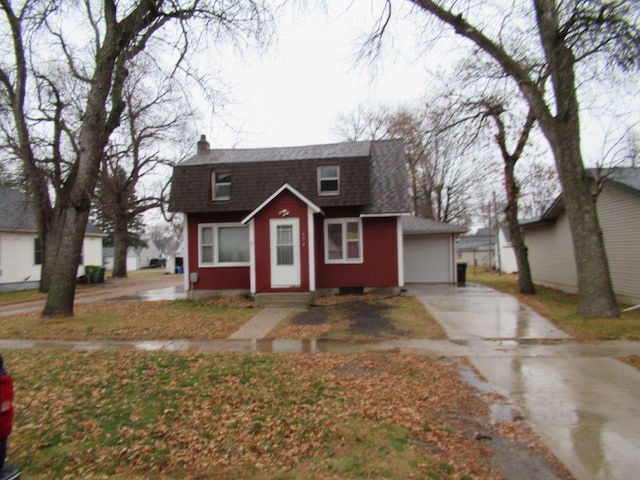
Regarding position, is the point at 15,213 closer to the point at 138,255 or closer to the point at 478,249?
the point at 138,255

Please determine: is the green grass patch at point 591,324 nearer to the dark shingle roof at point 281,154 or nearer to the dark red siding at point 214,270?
the dark shingle roof at point 281,154

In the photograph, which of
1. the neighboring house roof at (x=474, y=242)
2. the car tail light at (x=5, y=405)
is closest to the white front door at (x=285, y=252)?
the car tail light at (x=5, y=405)

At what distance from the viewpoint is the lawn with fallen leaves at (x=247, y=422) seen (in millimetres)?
4062

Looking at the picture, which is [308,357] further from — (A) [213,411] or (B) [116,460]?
(B) [116,460]

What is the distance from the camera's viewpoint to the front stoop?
1577 centimetres

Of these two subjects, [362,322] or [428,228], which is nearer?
[362,322]

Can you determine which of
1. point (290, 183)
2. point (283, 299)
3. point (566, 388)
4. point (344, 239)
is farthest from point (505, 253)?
point (566, 388)

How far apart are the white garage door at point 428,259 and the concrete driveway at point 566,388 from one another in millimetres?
11246

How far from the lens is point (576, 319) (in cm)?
1145

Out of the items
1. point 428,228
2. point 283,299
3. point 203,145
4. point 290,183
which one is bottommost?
point 283,299

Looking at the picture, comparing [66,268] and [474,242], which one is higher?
[474,242]

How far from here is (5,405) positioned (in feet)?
9.43

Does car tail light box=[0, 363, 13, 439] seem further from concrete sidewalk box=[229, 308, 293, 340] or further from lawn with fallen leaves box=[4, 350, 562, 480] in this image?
Result: concrete sidewalk box=[229, 308, 293, 340]

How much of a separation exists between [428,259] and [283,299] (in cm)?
1040
